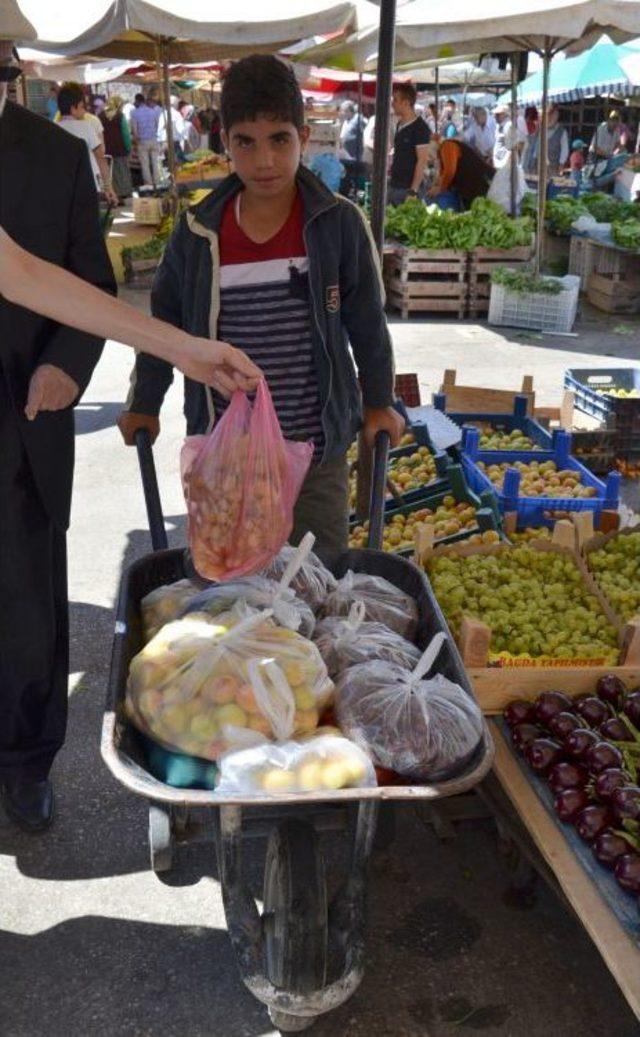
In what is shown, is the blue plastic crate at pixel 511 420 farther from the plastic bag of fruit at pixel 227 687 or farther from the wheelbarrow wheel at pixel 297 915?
the wheelbarrow wheel at pixel 297 915

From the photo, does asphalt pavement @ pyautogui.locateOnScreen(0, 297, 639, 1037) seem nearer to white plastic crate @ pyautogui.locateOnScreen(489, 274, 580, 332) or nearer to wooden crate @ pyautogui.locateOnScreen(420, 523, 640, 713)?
wooden crate @ pyautogui.locateOnScreen(420, 523, 640, 713)

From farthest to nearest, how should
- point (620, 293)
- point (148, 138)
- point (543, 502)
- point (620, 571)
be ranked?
point (148, 138), point (620, 293), point (543, 502), point (620, 571)

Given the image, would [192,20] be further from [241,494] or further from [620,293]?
[620,293]

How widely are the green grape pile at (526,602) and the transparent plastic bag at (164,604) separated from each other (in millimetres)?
1040

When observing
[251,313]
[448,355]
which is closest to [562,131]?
[448,355]

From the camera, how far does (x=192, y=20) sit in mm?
6270

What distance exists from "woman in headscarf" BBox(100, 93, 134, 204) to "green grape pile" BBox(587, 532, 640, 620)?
18.7m

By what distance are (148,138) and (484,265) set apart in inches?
561

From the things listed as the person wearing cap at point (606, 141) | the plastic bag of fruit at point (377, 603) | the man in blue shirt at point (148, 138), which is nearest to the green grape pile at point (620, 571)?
the plastic bag of fruit at point (377, 603)

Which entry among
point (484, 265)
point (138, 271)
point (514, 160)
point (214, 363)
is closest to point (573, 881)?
point (214, 363)

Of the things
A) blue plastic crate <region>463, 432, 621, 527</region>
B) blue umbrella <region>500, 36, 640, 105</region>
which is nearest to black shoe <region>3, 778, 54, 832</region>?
blue plastic crate <region>463, 432, 621, 527</region>

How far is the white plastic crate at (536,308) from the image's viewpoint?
10102 mm

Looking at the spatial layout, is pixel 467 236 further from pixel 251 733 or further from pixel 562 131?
pixel 562 131

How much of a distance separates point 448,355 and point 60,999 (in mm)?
7378
